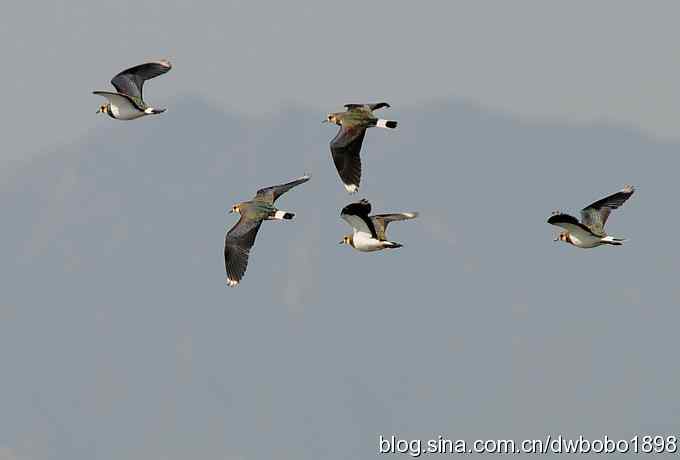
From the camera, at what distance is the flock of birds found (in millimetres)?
57844

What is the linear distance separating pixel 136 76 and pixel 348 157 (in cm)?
973

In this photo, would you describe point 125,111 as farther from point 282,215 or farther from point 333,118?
point 282,215

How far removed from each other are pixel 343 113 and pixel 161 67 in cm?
811

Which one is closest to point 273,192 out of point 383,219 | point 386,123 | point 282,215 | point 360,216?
point 282,215

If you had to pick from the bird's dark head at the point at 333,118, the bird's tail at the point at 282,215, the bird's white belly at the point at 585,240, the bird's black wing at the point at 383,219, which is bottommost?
the bird's white belly at the point at 585,240

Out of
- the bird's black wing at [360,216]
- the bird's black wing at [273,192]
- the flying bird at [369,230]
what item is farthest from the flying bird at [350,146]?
Result: the bird's black wing at [360,216]

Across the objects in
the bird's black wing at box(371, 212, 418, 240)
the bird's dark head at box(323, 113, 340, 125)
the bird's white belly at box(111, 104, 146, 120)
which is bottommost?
the bird's black wing at box(371, 212, 418, 240)

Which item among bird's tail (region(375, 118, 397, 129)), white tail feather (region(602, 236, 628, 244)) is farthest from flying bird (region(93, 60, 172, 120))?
white tail feather (region(602, 236, 628, 244))

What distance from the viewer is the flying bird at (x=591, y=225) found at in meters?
55.9

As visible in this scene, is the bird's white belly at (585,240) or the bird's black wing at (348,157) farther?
the bird's black wing at (348,157)

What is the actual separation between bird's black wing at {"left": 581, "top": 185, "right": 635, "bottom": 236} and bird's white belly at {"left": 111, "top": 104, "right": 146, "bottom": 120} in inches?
631

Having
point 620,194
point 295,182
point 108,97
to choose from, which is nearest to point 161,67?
point 108,97

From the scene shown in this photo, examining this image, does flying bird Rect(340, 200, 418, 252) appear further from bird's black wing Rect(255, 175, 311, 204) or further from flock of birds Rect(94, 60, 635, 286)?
bird's black wing Rect(255, 175, 311, 204)

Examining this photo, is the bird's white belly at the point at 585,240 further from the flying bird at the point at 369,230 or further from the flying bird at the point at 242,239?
the flying bird at the point at 242,239
